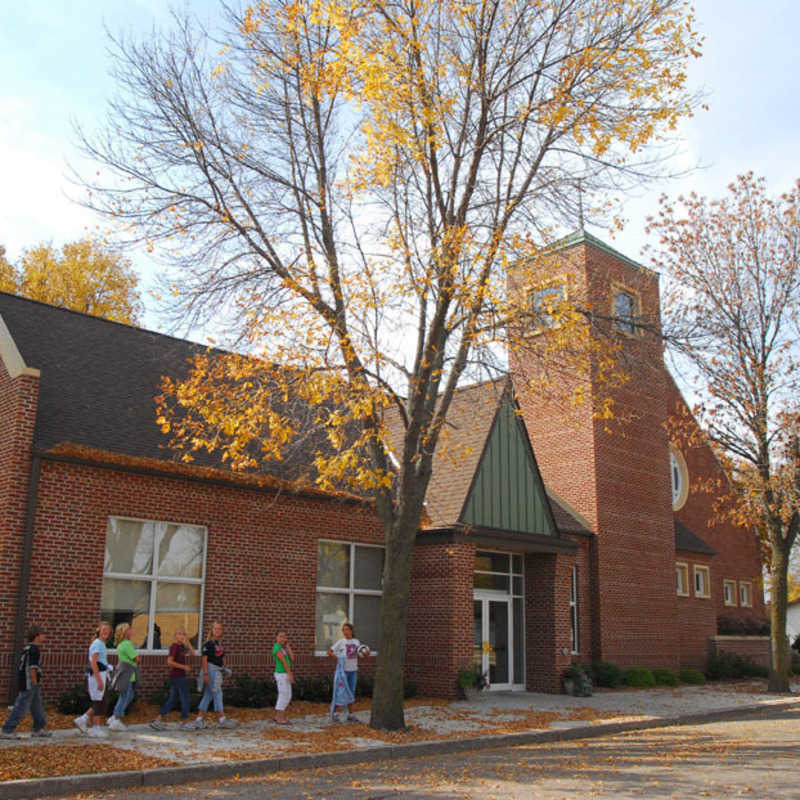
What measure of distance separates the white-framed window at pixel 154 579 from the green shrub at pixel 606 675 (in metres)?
11.6

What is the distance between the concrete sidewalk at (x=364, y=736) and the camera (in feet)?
31.8

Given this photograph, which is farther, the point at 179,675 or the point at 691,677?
the point at 691,677

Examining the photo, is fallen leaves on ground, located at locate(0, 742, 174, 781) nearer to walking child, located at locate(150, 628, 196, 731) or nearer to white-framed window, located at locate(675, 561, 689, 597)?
walking child, located at locate(150, 628, 196, 731)

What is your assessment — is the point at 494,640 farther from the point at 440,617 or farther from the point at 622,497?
the point at 622,497

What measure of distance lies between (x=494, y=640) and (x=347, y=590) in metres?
4.30

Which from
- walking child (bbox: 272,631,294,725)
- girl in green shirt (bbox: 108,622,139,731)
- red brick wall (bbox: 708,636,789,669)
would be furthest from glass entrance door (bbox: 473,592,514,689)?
red brick wall (bbox: 708,636,789,669)

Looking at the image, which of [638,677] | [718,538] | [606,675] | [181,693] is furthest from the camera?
[718,538]

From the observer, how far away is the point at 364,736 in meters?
12.6

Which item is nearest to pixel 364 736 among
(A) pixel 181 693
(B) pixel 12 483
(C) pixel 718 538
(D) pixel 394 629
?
(D) pixel 394 629

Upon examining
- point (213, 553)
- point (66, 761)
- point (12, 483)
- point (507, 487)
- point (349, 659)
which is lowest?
point (66, 761)

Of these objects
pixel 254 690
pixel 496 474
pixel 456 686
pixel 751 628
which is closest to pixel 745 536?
pixel 751 628

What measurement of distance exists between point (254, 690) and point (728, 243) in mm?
16047

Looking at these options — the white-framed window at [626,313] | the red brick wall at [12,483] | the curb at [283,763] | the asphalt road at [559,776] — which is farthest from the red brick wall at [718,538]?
the red brick wall at [12,483]

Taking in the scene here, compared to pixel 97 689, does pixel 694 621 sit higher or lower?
higher
